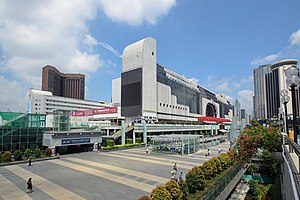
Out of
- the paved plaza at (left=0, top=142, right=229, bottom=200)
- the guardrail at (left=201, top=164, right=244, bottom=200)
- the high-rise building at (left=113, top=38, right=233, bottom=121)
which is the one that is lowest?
the paved plaza at (left=0, top=142, right=229, bottom=200)

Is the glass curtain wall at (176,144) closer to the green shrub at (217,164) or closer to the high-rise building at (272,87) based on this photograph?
the green shrub at (217,164)

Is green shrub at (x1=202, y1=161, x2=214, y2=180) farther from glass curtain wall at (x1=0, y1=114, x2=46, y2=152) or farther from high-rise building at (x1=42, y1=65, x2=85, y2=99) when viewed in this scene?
high-rise building at (x1=42, y1=65, x2=85, y2=99)

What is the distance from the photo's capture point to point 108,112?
77.8 m

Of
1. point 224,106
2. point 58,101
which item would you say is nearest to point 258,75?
point 224,106

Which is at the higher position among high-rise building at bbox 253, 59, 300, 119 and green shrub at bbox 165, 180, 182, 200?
high-rise building at bbox 253, 59, 300, 119

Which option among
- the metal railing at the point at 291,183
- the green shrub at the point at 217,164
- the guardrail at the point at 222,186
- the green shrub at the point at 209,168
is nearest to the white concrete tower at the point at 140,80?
the guardrail at the point at 222,186

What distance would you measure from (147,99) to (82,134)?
3111 cm

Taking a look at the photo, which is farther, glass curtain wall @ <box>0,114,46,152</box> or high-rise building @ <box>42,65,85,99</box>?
high-rise building @ <box>42,65,85,99</box>

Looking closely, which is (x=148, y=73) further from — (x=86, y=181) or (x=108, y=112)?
(x=86, y=181)

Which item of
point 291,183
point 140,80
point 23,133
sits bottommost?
point 23,133

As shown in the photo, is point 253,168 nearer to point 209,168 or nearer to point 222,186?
point 209,168

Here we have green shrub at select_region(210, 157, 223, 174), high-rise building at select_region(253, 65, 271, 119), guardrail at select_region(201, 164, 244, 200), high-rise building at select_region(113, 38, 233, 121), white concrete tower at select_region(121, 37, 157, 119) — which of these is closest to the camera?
guardrail at select_region(201, 164, 244, 200)

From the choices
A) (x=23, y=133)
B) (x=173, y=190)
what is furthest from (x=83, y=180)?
(x=23, y=133)

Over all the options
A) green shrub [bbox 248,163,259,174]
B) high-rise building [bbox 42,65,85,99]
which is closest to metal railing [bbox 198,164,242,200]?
green shrub [bbox 248,163,259,174]
